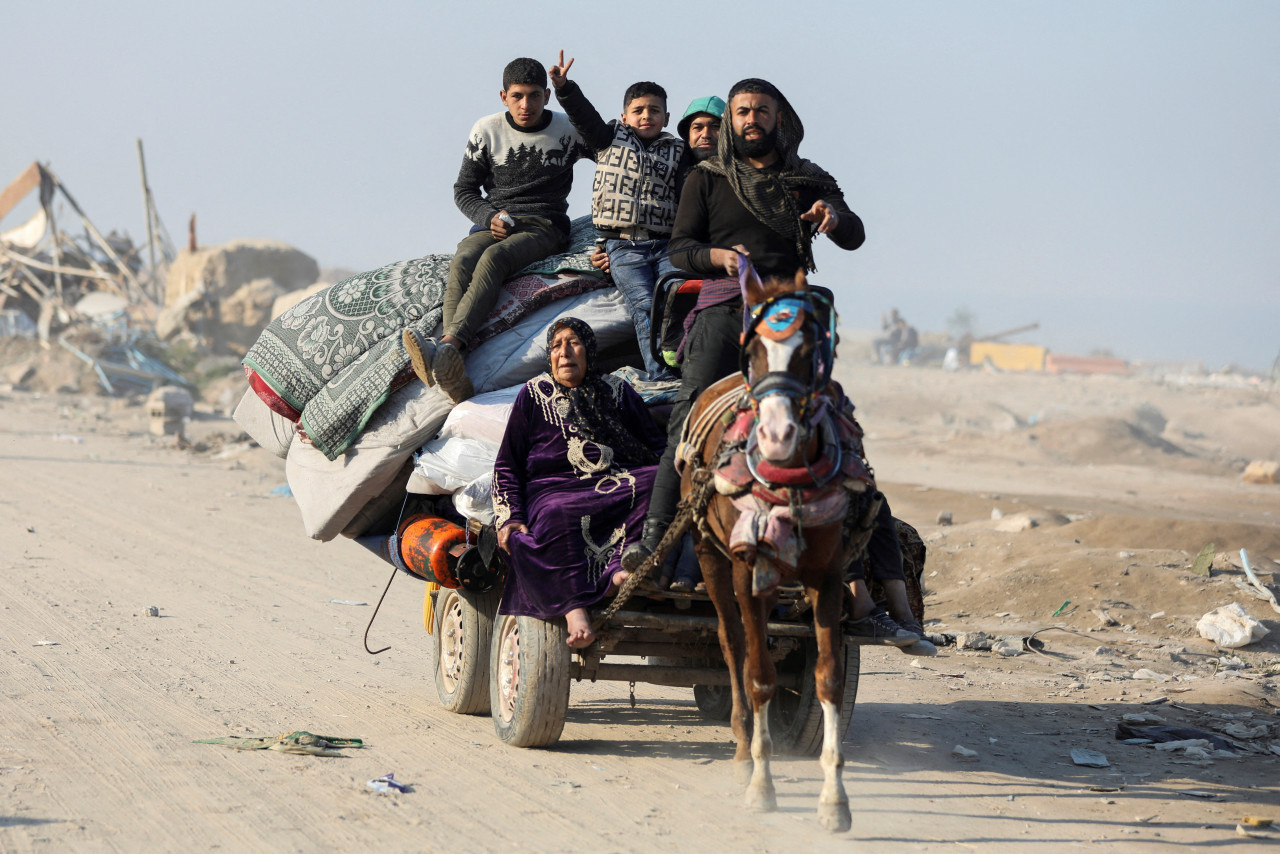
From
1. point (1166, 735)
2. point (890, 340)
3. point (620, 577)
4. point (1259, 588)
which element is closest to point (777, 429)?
point (620, 577)

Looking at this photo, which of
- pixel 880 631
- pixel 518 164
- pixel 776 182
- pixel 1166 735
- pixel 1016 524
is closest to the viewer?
pixel 776 182

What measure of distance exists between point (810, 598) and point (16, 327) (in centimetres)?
3935

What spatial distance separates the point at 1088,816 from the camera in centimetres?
540

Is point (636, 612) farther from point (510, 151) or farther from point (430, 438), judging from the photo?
point (510, 151)

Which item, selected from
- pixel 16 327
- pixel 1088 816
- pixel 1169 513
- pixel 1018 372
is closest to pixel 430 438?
pixel 1088 816

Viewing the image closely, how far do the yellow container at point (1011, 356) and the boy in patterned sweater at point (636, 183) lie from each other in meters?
46.5

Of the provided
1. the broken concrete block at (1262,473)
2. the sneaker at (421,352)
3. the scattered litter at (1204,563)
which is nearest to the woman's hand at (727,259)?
the sneaker at (421,352)

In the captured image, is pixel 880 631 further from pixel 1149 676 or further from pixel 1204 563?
pixel 1204 563

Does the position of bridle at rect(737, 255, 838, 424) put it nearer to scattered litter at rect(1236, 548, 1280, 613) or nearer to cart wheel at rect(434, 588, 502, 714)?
cart wheel at rect(434, 588, 502, 714)

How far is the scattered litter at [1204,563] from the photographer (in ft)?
35.8

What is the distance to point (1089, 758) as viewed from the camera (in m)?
6.45

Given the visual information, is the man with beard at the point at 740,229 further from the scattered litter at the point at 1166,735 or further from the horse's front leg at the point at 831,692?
the scattered litter at the point at 1166,735

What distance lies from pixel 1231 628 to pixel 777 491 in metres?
6.38

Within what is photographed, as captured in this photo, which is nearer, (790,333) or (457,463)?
(790,333)
